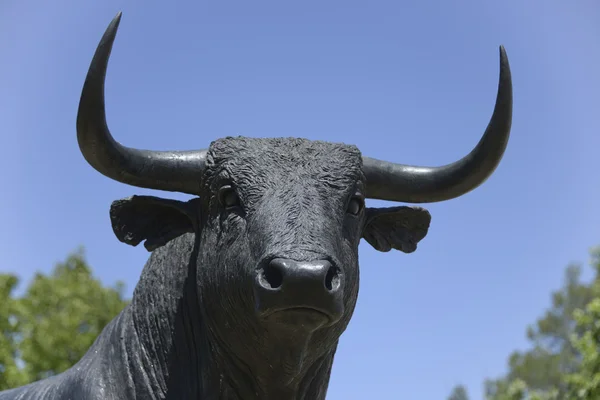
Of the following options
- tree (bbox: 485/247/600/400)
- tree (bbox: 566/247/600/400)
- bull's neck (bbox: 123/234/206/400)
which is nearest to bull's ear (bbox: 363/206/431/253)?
bull's neck (bbox: 123/234/206/400)

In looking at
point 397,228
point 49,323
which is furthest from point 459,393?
point 397,228

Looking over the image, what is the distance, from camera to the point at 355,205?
4.37 metres

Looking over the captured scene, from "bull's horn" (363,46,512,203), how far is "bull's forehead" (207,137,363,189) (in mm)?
349

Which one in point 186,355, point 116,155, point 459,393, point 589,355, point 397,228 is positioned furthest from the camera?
point 459,393

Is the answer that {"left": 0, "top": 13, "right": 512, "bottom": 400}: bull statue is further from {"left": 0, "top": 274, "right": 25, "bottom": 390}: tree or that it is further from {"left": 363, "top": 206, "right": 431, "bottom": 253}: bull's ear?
{"left": 0, "top": 274, "right": 25, "bottom": 390}: tree

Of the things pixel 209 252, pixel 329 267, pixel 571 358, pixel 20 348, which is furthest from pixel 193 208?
pixel 571 358

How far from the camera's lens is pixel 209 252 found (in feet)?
13.8

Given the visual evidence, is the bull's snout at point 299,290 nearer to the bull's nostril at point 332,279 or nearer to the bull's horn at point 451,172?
the bull's nostril at point 332,279

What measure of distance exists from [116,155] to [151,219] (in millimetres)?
565

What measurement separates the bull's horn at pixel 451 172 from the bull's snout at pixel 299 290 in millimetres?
1376

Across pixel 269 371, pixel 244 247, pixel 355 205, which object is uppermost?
pixel 355 205

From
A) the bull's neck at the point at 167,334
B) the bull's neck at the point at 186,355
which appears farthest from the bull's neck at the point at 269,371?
the bull's neck at the point at 167,334

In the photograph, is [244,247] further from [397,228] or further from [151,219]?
[397,228]

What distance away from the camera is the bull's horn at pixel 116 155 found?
13.2 ft
